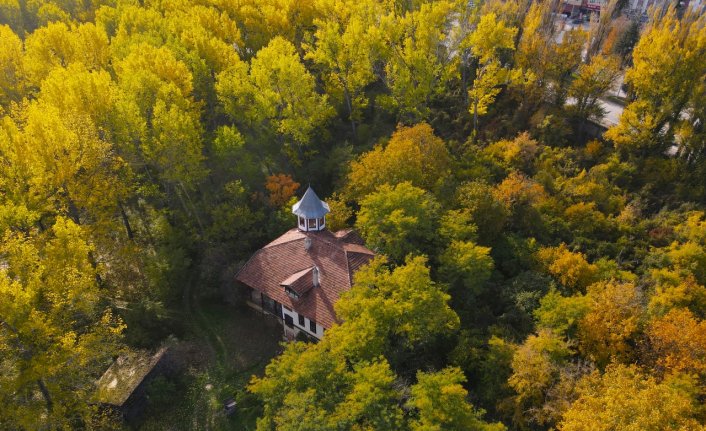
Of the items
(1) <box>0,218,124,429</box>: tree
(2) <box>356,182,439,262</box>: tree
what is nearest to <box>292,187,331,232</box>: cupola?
(2) <box>356,182,439,262</box>: tree

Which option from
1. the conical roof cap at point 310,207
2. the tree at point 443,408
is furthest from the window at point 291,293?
the tree at point 443,408

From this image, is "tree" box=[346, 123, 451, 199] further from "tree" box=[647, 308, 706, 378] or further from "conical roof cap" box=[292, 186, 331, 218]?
"tree" box=[647, 308, 706, 378]

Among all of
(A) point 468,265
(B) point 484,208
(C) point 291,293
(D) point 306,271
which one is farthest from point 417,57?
(C) point 291,293

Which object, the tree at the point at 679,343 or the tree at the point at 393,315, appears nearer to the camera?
the tree at the point at 679,343

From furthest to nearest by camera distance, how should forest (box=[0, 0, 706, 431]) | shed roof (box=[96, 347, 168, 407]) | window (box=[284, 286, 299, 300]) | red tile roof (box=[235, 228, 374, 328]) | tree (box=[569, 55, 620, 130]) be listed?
tree (box=[569, 55, 620, 130]) < window (box=[284, 286, 299, 300]) < red tile roof (box=[235, 228, 374, 328]) < shed roof (box=[96, 347, 168, 407]) < forest (box=[0, 0, 706, 431])

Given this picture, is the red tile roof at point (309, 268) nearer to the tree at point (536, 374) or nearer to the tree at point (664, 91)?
the tree at point (536, 374)

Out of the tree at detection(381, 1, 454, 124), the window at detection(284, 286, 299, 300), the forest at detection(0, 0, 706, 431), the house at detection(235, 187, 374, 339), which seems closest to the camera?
the forest at detection(0, 0, 706, 431)
